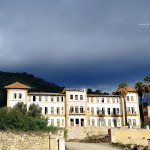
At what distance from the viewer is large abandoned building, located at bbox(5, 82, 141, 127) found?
6397cm

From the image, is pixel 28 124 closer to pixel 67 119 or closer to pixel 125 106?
pixel 67 119

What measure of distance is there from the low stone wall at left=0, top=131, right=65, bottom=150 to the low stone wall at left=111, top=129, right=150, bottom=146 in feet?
67.2

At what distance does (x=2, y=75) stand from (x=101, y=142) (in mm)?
85951

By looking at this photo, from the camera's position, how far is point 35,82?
106 meters

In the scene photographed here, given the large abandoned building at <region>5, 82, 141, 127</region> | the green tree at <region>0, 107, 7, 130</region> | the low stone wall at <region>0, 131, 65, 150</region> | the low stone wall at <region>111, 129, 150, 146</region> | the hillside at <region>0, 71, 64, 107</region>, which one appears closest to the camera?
the low stone wall at <region>0, 131, 65, 150</region>

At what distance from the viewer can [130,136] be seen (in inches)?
1789

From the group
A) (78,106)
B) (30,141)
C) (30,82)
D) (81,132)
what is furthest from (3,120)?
(30,82)

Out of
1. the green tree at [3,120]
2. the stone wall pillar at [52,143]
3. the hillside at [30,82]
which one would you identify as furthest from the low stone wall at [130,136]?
the hillside at [30,82]

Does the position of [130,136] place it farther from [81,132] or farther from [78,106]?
[78,106]

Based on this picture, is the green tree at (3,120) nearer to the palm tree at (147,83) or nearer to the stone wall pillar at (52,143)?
the stone wall pillar at (52,143)

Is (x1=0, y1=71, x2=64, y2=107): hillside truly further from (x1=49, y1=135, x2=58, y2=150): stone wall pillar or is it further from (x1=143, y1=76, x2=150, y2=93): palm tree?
(x1=49, y1=135, x2=58, y2=150): stone wall pillar

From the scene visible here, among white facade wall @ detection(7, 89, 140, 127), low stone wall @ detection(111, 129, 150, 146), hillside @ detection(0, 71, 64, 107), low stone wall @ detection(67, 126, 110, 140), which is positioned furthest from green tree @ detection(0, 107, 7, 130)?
hillside @ detection(0, 71, 64, 107)

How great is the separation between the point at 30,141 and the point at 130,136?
2617 centimetres

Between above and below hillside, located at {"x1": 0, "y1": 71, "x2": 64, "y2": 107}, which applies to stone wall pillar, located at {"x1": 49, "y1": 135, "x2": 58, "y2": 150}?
below
